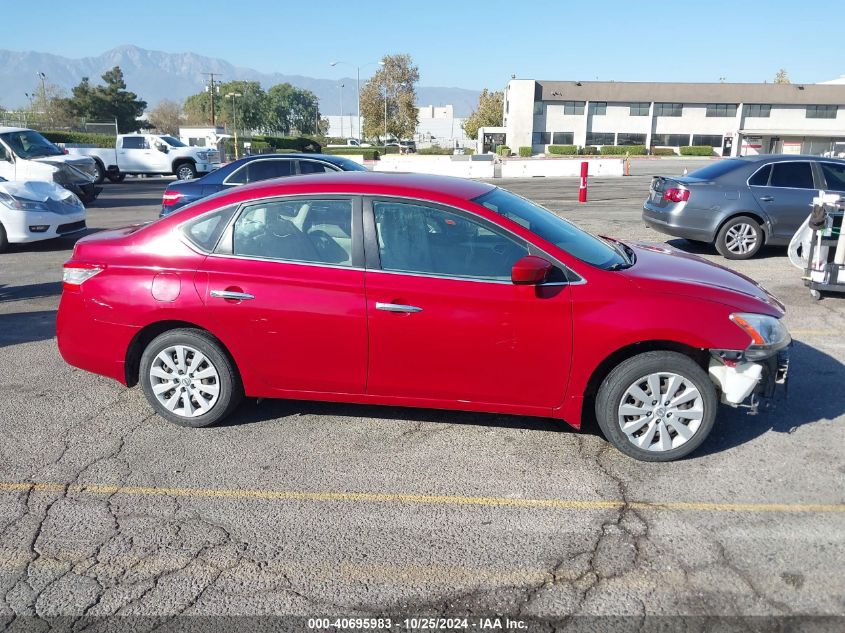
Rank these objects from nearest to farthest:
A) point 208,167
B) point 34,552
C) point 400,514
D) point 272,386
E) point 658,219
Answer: point 34,552 < point 400,514 < point 272,386 < point 658,219 < point 208,167

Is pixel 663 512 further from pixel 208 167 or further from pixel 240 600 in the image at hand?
pixel 208 167

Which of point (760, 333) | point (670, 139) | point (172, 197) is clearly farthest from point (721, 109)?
point (760, 333)

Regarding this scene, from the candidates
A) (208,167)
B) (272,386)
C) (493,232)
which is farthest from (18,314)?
(208,167)

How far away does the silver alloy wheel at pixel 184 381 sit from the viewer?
4777mm

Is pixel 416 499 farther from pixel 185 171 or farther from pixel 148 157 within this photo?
pixel 148 157

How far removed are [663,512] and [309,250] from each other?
2.65m

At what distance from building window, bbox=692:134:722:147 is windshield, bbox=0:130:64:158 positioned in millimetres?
68030

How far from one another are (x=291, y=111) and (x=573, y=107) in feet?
325

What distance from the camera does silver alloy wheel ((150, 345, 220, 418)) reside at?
15.7ft

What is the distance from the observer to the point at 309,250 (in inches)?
182

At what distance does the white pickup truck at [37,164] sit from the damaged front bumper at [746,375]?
1609 cm

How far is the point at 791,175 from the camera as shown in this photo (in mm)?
10375

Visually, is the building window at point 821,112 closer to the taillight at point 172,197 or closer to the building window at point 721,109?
the building window at point 721,109

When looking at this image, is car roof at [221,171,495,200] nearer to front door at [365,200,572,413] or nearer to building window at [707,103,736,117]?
front door at [365,200,572,413]
